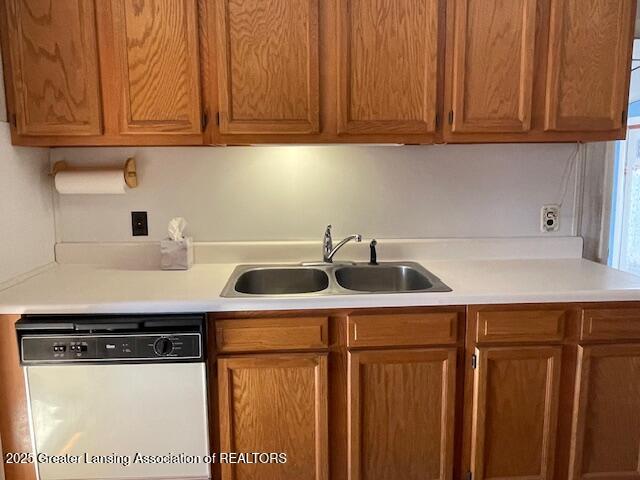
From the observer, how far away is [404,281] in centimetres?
192

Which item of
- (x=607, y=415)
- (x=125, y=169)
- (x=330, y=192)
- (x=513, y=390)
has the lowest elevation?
(x=607, y=415)

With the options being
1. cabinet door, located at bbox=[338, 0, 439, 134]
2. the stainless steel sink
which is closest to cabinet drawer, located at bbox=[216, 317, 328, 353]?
the stainless steel sink

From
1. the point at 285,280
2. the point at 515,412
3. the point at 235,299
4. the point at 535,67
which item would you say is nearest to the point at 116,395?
the point at 235,299

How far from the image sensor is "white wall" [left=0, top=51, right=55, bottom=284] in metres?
1.60

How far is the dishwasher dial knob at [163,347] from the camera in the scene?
142 cm

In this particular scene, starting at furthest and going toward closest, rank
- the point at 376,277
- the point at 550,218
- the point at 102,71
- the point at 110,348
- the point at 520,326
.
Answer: the point at 550,218 < the point at 376,277 < the point at 102,71 < the point at 520,326 < the point at 110,348

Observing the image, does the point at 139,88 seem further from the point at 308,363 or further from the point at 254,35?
the point at 308,363

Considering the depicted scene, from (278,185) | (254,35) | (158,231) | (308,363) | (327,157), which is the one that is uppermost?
(254,35)

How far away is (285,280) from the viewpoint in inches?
76.5

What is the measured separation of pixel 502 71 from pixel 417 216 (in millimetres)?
693

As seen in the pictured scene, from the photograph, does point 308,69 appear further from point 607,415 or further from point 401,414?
point 607,415

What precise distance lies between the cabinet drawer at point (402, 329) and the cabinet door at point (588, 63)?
2.93 feet

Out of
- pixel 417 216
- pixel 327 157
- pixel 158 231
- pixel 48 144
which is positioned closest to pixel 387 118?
pixel 327 157

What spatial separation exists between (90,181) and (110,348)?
78 centimetres
